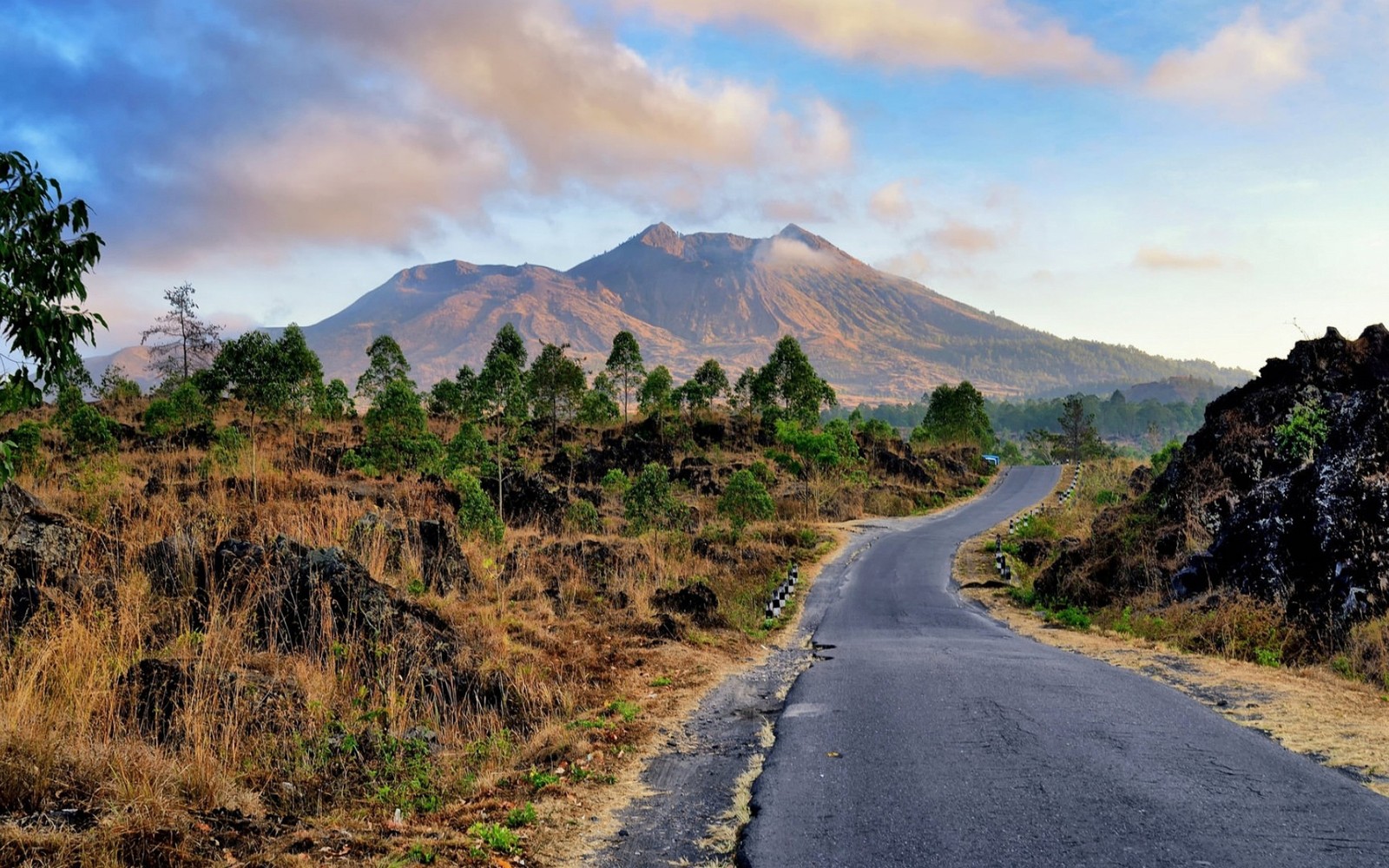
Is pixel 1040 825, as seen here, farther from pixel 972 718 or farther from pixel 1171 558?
pixel 1171 558

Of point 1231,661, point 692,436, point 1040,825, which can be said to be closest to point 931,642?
point 1231,661

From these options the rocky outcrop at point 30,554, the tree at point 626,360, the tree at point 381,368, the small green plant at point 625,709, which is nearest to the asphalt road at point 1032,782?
the small green plant at point 625,709

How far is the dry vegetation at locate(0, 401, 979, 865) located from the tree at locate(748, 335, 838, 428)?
42.6 meters

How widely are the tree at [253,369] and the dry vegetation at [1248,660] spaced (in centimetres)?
1937

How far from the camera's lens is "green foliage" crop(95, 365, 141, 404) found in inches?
1636

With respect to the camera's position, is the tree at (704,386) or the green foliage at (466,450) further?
the tree at (704,386)

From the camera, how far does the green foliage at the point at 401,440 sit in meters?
22.8

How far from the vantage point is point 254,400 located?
21.3 meters

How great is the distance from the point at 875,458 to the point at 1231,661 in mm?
45303

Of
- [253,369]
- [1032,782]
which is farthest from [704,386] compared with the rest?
[1032,782]

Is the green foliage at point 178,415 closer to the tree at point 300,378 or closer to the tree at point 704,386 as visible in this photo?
the tree at point 300,378

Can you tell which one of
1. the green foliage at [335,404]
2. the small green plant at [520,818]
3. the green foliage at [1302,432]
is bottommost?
the small green plant at [520,818]

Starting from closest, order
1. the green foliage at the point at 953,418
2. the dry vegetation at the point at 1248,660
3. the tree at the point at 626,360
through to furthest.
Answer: the dry vegetation at the point at 1248,660
the tree at the point at 626,360
the green foliage at the point at 953,418

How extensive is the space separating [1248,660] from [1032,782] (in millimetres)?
7341
